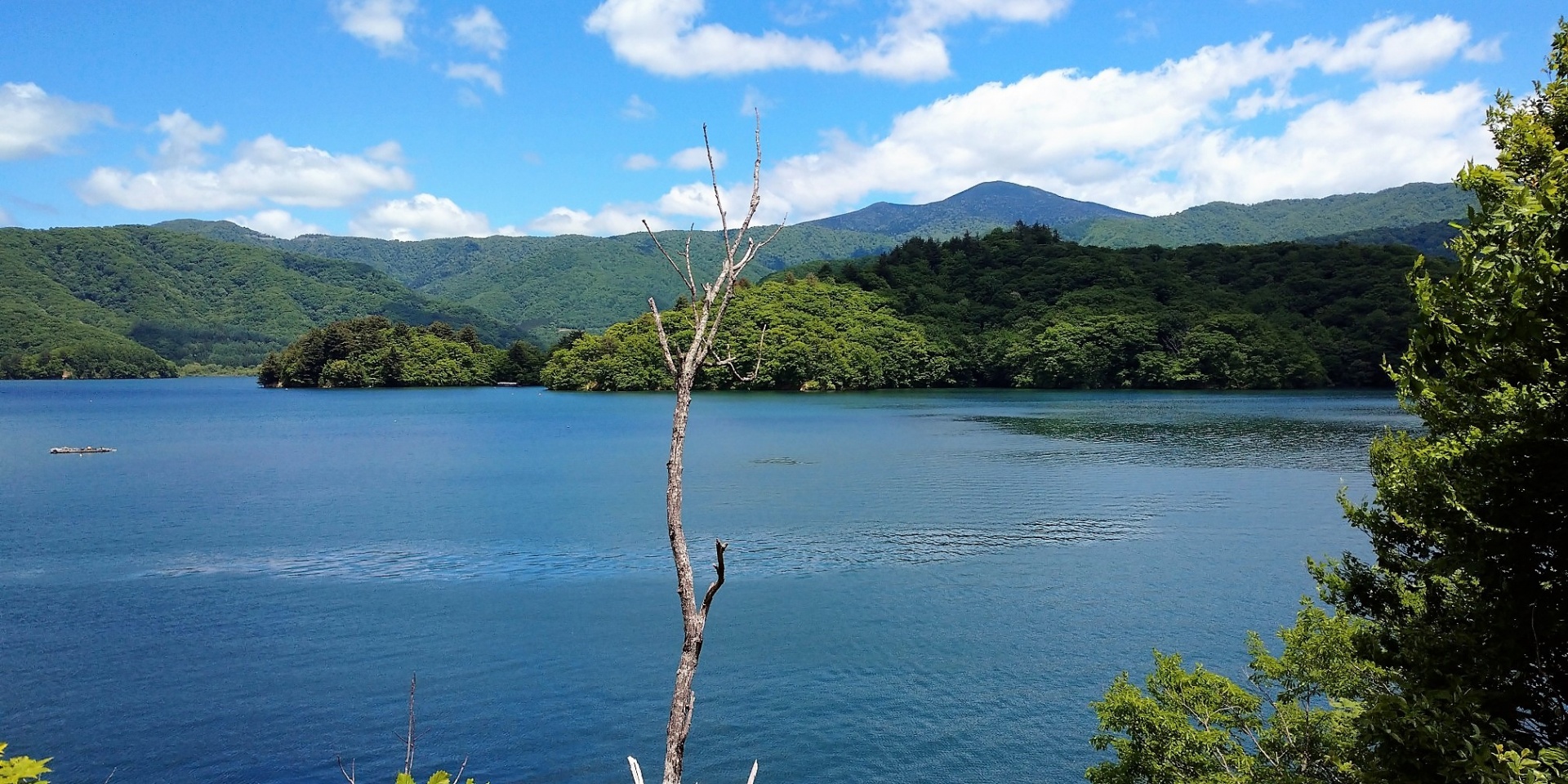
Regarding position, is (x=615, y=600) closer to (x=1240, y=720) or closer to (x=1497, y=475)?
(x=1240, y=720)

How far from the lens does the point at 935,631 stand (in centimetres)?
2067

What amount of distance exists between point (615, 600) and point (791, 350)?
89862mm

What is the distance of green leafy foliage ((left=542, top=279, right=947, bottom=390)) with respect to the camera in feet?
371

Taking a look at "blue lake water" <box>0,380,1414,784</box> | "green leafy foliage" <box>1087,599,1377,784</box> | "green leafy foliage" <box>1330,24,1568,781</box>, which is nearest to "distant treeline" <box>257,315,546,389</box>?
"blue lake water" <box>0,380,1414,784</box>

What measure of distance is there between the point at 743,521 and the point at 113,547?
64.0ft

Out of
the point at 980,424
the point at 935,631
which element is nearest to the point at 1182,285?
the point at 980,424

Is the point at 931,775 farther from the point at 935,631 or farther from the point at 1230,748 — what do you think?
the point at 935,631

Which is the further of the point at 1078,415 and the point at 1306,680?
the point at 1078,415

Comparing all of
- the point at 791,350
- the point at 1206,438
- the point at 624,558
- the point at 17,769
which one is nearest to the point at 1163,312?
the point at 791,350

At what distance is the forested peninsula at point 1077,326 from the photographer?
343 feet

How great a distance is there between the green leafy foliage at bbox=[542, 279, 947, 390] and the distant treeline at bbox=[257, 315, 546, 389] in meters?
13.5

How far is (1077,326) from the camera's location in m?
113

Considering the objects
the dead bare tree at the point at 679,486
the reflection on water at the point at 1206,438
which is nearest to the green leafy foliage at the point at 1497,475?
the dead bare tree at the point at 679,486

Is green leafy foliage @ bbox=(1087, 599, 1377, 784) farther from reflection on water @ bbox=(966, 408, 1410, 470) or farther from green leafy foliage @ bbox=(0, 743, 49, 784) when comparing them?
reflection on water @ bbox=(966, 408, 1410, 470)
